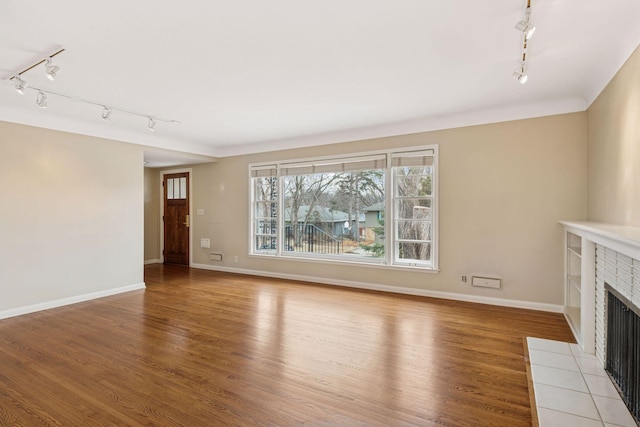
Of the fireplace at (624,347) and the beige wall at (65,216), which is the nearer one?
the fireplace at (624,347)

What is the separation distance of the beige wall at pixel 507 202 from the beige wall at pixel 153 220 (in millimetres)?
5555

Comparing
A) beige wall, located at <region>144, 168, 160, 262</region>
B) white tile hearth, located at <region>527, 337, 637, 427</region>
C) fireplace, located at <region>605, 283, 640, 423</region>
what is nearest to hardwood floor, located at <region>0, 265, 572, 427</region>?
white tile hearth, located at <region>527, 337, 637, 427</region>

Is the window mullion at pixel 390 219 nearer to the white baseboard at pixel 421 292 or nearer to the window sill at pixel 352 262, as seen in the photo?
the window sill at pixel 352 262

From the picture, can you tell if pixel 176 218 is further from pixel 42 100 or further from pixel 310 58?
pixel 310 58

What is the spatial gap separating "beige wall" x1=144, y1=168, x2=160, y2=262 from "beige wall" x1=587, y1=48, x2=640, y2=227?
8377 millimetres

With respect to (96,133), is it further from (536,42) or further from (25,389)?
(536,42)

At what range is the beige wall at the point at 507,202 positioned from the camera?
4105 millimetres

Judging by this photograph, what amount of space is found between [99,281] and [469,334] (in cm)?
516

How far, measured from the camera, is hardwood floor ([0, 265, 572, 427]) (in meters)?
2.11

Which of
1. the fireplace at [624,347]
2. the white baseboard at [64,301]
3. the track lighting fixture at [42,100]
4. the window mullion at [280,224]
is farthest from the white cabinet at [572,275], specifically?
the white baseboard at [64,301]

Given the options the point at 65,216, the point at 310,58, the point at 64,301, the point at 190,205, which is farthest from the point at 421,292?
the point at 190,205

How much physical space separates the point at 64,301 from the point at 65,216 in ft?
3.88

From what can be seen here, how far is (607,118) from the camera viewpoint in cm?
326

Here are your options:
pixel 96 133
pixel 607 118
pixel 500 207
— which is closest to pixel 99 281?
pixel 96 133
